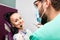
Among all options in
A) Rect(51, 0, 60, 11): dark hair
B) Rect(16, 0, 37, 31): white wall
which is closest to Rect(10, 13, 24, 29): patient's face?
Rect(16, 0, 37, 31): white wall

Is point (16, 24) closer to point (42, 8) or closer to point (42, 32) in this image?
point (42, 8)

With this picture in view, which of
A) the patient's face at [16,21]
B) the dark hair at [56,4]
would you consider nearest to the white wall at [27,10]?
the patient's face at [16,21]

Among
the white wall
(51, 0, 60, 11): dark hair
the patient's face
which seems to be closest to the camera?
(51, 0, 60, 11): dark hair

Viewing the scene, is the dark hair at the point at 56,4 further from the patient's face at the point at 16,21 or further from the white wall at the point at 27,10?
the white wall at the point at 27,10

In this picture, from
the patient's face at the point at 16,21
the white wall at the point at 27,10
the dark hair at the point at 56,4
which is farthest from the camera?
the white wall at the point at 27,10

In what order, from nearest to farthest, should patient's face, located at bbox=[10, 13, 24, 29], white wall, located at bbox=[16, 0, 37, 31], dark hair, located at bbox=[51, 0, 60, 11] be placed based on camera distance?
dark hair, located at bbox=[51, 0, 60, 11] < patient's face, located at bbox=[10, 13, 24, 29] < white wall, located at bbox=[16, 0, 37, 31]

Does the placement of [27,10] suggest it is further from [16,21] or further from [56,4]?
[56,4]

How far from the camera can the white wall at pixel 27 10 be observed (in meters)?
1.82

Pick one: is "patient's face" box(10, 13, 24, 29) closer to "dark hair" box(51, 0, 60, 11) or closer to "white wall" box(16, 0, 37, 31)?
"white wall" box(16, 0, 37, 31)

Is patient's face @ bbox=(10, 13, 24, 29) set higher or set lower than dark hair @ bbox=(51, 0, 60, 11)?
lower

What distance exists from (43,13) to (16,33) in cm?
71

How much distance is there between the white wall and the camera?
1.82 meters

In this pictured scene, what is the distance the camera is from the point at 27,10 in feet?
6.05

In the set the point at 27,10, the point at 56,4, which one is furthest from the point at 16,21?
the point at 56,4
